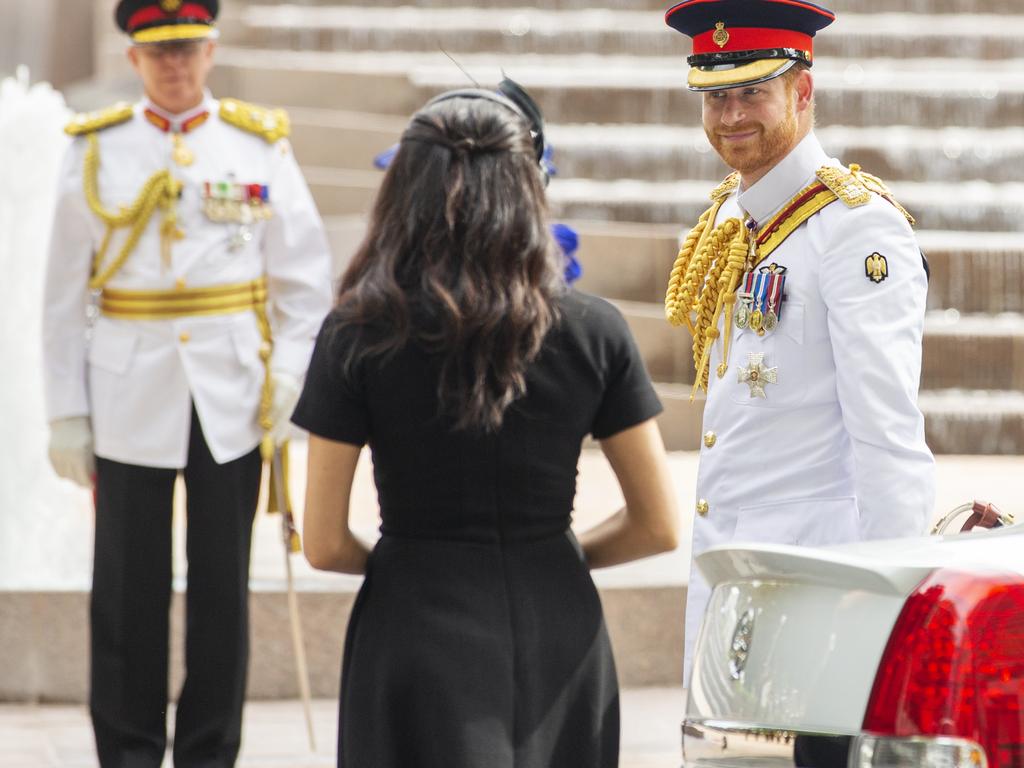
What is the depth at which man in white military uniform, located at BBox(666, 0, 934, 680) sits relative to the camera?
9.00ft

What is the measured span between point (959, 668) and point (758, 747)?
311 millimetres

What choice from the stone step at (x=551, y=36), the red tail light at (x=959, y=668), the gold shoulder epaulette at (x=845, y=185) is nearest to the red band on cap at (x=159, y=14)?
the gold shoulder epaulette at (x=845, y=185)

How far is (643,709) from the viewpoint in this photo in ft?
17.8

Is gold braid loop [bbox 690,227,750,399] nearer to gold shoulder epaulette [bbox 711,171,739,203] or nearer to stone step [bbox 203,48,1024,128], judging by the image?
gold shoulder epaulette [bbox 711,171,739,203]

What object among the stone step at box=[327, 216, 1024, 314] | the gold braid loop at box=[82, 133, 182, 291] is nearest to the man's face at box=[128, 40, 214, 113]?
the gold braid loop at box=[82, 133, 182, 291]

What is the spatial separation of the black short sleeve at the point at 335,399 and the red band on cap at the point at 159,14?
2.11 m

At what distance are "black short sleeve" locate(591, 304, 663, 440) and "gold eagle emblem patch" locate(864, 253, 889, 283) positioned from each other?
38 cm

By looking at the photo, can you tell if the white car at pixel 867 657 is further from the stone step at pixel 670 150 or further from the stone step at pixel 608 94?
the stone step at pixel 608 94

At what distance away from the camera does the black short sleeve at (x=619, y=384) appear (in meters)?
2.71

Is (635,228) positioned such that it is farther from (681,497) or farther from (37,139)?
(37,139)

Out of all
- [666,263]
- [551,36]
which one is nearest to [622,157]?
[666,263]

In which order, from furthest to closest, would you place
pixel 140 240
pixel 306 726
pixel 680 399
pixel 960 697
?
pixel 680 399 < pixel 306 726 < pixel 140 240 < pixel 960 697

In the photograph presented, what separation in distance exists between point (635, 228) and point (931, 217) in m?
1.80

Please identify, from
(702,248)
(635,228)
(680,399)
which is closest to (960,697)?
(702,248)
